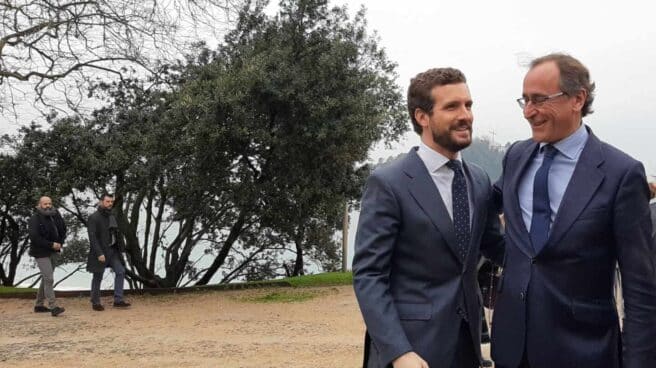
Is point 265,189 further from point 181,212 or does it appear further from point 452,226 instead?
point 452,226

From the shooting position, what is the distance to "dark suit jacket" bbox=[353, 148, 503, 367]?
232 centimetres

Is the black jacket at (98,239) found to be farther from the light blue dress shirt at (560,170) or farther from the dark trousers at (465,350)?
the light blue dress shirt at (560,170)

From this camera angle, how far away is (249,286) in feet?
41.5

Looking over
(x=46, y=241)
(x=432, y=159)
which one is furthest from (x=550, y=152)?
(x=46, y=241)

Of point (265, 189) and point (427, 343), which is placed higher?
point (265, 189)

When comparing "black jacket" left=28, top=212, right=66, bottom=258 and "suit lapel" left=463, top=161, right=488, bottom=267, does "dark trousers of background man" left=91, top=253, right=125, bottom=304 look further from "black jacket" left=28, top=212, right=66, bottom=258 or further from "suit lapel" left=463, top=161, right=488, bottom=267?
"suit lapel" left=463, top=161, right=488, bottom=267

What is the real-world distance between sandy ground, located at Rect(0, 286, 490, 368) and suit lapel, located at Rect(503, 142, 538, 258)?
4.46 m

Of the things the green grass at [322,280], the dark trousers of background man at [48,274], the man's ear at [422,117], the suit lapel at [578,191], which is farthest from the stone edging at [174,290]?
the suit lapel at [578,191]

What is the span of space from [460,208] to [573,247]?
1.44 feet

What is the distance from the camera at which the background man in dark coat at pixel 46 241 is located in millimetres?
9859

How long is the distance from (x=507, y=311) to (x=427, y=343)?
1.10 ft

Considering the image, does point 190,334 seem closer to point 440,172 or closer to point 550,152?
point 440,172

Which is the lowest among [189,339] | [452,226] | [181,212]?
[189,339]

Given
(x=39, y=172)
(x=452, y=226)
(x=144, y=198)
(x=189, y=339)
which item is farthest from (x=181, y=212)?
(x=452, y=226)
